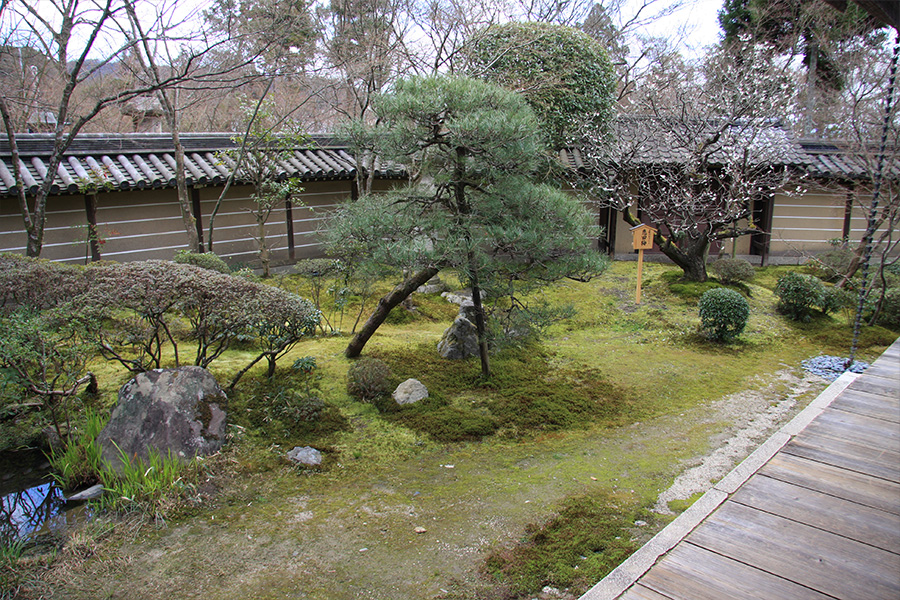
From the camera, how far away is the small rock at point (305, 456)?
5125 millimetres

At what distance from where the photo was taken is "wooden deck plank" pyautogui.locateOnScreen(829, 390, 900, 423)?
3862mm

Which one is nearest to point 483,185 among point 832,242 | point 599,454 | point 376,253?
point 376,253

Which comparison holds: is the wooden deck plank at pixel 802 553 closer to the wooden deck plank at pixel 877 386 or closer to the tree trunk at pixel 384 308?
the wooden deck plank at pixel 877 386

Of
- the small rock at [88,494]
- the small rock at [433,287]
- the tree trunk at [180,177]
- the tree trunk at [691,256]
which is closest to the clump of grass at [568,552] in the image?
the small rock at [88,494]

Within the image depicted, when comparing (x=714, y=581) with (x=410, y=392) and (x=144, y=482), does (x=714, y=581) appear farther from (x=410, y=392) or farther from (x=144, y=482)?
(x=410, y=392)

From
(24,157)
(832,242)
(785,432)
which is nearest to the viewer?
(785,432)

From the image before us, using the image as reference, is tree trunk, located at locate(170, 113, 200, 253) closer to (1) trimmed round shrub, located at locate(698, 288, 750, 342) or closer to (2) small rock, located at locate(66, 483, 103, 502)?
(2) small rock, located at locate(66, 483, 103, 502)

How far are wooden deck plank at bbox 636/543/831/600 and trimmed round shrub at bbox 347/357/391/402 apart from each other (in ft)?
13.8

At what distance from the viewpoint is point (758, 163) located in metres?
12.2

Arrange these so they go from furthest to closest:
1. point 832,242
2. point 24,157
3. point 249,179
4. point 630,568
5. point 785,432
Result: point 832,242 → point 249,179 → point 24,157 → point 785,432 → point 630,568

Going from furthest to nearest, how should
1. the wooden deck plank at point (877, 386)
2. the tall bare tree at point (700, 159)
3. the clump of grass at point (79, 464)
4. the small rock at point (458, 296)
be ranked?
the tall bare tree at point (700, 159) < the small rock at point (458, 296) < the clump of grass at point (79, 464) < the wooden deck plank at point (877, 386)

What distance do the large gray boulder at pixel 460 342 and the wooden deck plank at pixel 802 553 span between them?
5051 mm

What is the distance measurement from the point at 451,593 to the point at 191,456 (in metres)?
2.74

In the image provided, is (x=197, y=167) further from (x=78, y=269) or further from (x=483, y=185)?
(x=483, y=185)
